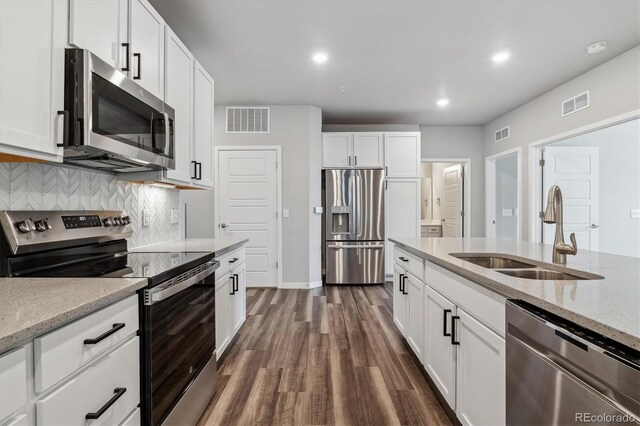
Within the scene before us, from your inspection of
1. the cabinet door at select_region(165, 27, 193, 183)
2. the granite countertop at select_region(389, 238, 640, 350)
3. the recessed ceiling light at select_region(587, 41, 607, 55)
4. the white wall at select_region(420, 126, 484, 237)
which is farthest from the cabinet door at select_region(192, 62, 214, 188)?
the white wall at select_region(420, 126, 484, 237)

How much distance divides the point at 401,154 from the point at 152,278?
4.54 meters

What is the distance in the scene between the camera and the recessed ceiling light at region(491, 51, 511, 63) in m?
3.12

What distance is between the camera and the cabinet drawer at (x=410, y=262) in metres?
2.16

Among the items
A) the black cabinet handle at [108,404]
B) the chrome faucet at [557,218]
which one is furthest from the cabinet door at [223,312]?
the chrome faucet at [557,218]

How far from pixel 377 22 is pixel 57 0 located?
2188 millimetres

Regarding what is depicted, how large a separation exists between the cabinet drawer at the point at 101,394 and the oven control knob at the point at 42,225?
733 millimetres

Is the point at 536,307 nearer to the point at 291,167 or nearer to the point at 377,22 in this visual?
the point at 377,22

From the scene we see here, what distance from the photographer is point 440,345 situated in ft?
5.86

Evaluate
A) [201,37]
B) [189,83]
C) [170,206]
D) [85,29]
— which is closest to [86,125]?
[85,29]

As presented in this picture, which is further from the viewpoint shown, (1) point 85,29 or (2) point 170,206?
(2) point 170,206

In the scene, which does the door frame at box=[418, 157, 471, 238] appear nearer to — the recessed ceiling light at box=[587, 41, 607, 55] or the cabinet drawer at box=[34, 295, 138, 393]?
the recessed ceiling light at box=[587, 41, 607, 55]

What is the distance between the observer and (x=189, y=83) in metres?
2.37

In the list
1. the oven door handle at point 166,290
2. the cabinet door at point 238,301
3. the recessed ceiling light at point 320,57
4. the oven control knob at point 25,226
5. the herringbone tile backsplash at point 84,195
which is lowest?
the cabinet door at point 238,301

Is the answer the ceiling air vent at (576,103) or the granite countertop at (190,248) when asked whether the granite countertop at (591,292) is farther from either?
the ceiling air vent at (576,103)
